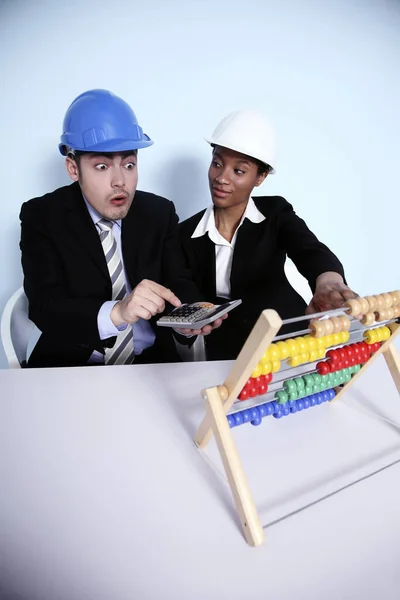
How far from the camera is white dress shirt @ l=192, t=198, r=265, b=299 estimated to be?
1.88 meters

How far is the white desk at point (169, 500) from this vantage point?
0.70 m

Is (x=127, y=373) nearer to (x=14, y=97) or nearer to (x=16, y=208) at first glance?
(x=16, y=208)

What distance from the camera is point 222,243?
6.17 feet

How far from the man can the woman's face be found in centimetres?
22

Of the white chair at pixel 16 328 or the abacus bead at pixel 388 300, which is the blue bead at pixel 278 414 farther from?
the white chair at pixel 16 328

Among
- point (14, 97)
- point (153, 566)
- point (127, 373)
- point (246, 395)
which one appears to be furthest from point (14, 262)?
point (153, 566)

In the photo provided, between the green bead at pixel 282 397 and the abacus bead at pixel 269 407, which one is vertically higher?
the green bead at pixel 282 397

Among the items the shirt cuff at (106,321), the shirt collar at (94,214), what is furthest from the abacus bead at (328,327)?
the shirt collar at (94,214)

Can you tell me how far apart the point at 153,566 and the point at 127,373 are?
2.06 feet

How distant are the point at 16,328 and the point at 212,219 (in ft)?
2.99

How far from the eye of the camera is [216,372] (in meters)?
1.33

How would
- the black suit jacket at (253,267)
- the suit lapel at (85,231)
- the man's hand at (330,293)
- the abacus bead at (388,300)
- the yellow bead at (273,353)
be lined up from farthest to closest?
1. the black suit jacket at (253,267)
2. the suit lapel at (85,231)
3. the man's hand at (330,293)
4. the abacus bead at (388,300)
5. the yellow bead at (273,353)

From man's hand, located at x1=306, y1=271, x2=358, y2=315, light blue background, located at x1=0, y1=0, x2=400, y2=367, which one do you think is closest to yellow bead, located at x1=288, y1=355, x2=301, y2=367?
man's hand, located at x1=306, y1=271, x2=358, y2=315

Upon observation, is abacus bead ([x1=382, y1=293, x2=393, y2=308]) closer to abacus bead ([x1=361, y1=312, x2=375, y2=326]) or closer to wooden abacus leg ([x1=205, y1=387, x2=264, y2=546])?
abacus bead ([x1=361, y1=312, x2=375, y2=326])
